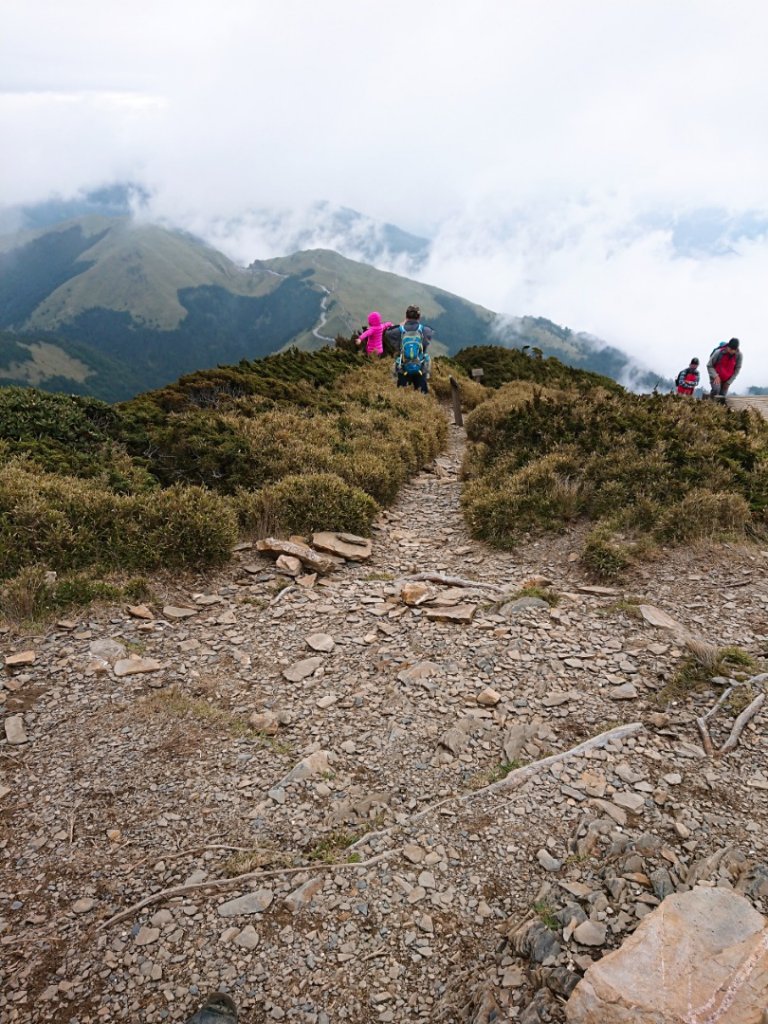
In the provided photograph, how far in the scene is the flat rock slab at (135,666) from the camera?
Answer: 21.2 ft

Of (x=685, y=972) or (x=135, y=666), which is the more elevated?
(x=685, y=972)

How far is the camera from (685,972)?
2.99 m

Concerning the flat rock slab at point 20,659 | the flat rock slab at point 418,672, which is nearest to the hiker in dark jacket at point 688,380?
the flat rock slab at point 418,672

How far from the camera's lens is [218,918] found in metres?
3.91

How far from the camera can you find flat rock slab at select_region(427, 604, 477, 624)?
7703 mm

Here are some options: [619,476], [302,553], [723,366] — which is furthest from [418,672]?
[723,366]

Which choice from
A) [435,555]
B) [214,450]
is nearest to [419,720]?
[435,555]

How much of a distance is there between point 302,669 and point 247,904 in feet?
9.39

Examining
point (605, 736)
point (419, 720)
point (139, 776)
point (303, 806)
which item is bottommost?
point (139, 776)

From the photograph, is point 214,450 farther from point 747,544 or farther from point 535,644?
point 747,544

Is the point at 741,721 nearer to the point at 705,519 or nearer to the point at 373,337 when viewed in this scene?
the point at 705,519

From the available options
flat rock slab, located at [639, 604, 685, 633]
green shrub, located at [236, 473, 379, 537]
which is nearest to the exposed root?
flat rock slab, located at [639, 604, 685, 633]

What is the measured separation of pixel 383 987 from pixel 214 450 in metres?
10.7

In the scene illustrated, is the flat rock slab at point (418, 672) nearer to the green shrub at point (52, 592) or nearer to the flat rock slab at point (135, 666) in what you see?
the flat rock slab at point (135, 666)
